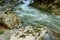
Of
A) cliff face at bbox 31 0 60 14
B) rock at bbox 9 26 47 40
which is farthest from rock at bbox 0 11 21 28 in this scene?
cliff face at bbox 31 0 60 14

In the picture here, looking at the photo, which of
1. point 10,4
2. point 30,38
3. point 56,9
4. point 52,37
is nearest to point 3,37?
point 30,38

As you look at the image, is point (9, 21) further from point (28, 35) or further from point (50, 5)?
point (50, 5)

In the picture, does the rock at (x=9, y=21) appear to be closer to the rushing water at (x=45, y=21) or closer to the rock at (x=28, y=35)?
the rushing water at (x=45, y=21)

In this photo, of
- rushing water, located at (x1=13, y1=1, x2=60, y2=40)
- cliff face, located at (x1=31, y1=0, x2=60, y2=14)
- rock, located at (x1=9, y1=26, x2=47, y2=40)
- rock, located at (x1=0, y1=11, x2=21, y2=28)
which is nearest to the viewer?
rock, located at (x1=9, y1=26, x2=47, y2=40)

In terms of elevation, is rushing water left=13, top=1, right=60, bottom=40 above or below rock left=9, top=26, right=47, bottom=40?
below

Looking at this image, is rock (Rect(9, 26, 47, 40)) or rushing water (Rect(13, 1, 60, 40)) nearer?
rock (Rect(9, 26, 47, 40))

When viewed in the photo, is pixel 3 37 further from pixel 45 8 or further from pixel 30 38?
pixel 45 8

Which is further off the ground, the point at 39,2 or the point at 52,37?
the point at 52,37

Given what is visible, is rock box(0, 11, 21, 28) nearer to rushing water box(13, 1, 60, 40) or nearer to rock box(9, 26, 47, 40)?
rushing water box(13, 1, 60, 40)

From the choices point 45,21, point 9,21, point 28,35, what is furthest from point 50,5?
point 28,35

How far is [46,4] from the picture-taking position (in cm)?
2323

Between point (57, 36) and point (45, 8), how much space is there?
1294 centimetres

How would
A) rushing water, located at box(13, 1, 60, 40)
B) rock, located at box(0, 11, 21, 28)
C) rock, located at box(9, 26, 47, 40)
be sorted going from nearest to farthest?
rock, located at box(9, 26, 47, 40) → rock, located at box(0, 11, 21, 28) → rushing water, located at box(13, 1, 60, 40)

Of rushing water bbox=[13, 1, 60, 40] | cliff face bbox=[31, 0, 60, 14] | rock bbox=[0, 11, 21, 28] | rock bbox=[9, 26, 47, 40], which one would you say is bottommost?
cliff face bbox=[31, 0, 60, 14]
